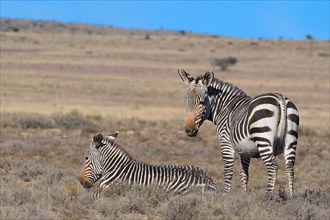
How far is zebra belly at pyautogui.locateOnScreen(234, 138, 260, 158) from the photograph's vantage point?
10.5 m

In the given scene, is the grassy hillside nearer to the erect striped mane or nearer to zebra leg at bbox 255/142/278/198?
zebra leg at bbox 255/142/278/198

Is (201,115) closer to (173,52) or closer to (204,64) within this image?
(204,64)

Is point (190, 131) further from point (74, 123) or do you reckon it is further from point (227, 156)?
point (74, 123)

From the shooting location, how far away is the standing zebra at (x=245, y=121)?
10227mm

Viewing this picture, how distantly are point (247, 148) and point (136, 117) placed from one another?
75.1ft

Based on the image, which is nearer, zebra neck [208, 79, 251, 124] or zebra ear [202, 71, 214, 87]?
zebra ear [202, 71, 214, 87]

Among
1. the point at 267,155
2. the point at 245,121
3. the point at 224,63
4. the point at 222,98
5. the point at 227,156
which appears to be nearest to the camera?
the point at 267,155

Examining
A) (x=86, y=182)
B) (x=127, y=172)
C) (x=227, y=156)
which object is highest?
(x=227, y=156)

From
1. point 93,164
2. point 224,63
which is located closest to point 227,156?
point 93,164

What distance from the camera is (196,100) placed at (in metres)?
11.0

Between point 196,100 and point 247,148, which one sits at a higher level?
point 196,100

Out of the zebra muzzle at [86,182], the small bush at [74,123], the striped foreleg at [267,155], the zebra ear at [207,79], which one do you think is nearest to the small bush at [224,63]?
the small bush at [74,123]

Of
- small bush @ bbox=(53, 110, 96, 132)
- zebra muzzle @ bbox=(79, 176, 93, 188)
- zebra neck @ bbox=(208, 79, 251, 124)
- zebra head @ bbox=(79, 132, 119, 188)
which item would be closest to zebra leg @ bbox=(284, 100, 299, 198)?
zebra neck @ bbox=(208, 79, 251, 124)

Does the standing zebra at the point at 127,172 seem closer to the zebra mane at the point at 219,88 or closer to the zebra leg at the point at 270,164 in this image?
the zebra leg at the point at 270,164
